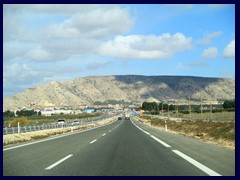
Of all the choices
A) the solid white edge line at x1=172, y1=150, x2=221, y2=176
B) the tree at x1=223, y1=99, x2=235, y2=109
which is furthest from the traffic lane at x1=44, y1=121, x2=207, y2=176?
the tree at x1=223, y1=99, x2=235, y2=109

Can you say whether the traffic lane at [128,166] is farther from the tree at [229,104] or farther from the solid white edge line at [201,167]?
the tree at [229,104]

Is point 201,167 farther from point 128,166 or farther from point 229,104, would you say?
point 229,104

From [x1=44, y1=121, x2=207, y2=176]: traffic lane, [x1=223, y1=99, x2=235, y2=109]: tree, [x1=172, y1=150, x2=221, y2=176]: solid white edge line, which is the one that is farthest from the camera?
[x1=223, y1=99, x2=235, y2=109]: tree

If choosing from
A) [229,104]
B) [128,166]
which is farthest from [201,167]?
[229,104]

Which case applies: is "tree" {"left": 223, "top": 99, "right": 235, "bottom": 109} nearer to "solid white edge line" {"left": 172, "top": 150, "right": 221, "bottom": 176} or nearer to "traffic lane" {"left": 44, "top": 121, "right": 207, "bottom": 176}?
A: "solid white edge line" {"left": 172, "top": 150, "right": 221, "bottom": 176}

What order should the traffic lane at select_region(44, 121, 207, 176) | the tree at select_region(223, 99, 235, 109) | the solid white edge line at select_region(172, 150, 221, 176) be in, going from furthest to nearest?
the tree at select_region(223, 99, 235, 109) → the traffic lane at select_region(44, 121, 207, 176) → the solid white edge line at select_region(172, 150, 221, 176)

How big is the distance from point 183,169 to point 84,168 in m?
3.03

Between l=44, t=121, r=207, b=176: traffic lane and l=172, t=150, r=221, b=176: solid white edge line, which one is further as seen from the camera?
l=44, t=121, r=207, b=176: traffic lane

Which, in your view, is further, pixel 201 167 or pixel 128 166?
pixel 128 166

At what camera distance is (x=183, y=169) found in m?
11.3

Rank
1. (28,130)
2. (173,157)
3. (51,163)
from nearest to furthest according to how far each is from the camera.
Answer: (51,163) < (173,157) < (28,130)

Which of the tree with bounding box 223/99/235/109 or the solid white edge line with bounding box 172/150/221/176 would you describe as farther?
the tree with bounding box 223/99/235/109
